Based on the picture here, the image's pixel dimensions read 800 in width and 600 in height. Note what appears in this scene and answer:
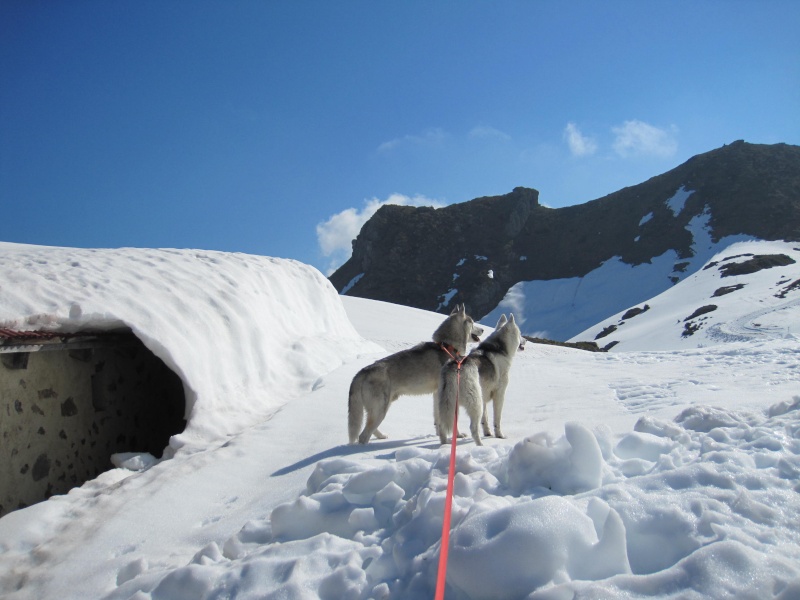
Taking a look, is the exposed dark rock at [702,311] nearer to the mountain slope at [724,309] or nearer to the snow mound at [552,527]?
the mountain slope at [724,309]

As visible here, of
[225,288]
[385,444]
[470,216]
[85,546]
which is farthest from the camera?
[470,216]

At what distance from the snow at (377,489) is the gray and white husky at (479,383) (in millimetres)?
465

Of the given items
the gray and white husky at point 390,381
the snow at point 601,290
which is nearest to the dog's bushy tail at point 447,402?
the gray and white husky at point 390,381

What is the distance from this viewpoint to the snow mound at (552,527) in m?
2.38

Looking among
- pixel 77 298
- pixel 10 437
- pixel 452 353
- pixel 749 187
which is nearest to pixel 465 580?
pixel 452 353

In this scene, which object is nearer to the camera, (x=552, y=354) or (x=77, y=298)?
(x=77, y=298)

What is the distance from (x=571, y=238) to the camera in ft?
329

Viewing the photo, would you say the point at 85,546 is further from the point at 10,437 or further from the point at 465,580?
the point at 465,580

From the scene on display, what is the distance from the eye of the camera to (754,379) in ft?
29.8

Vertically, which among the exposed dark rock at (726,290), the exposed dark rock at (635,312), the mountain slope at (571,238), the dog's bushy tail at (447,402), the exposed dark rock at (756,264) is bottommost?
the dog's bushy tail at (447,402)

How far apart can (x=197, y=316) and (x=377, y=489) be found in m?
6.80

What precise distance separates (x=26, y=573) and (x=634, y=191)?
113315mm

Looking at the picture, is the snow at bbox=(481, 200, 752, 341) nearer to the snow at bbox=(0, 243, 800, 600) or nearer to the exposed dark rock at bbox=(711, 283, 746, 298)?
the exposed dark rock at bbox=(711, 283, 746, 298)

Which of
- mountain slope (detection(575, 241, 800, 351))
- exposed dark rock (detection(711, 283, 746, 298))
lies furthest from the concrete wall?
exposed dark rock (detection(711, 283, 746, 298))
